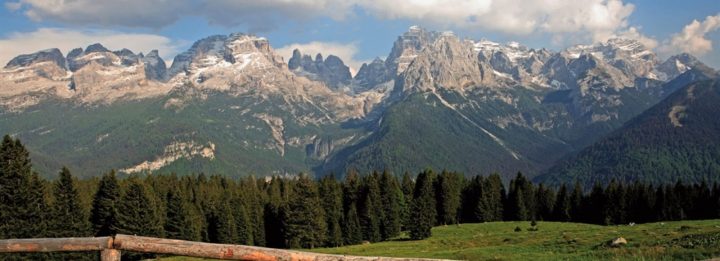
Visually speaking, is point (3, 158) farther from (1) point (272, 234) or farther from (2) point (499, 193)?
(2) point (499, 193)

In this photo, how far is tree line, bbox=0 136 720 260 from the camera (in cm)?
6675

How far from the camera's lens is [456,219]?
131750 millimetres

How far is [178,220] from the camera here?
3708 inches

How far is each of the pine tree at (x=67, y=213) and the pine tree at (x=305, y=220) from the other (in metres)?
32.7

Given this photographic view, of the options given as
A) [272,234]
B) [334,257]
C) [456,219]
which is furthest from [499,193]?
[334,257]

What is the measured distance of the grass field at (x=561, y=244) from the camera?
27.1 meters

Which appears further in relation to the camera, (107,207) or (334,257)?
(107,207)

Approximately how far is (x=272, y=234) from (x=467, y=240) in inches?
2089

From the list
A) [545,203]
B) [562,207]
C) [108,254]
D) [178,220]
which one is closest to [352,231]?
[178,220]

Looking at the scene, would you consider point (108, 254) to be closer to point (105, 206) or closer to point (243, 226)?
point (105, 206)

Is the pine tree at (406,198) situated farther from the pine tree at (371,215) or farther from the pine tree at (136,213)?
the pine tree at (136,213)

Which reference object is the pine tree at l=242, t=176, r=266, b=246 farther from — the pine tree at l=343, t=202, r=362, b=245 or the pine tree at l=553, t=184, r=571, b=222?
the pine tree at l=553, t=184, r=571, b=222

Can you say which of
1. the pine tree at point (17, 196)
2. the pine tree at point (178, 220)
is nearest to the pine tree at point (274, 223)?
the pine tree at point (178, 220)

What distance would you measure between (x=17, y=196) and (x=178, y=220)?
3363 centimetres
